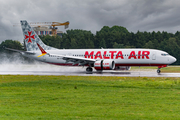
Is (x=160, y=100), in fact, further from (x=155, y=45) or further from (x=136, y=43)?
(x=136, y=43)

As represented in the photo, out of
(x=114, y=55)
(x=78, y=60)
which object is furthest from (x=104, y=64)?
(x=78, y=60)

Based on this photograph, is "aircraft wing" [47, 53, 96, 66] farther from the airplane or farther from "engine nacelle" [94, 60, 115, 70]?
"engine nacelle" [94, 60, 115, 70]

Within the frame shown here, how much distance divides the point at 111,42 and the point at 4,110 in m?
96.6

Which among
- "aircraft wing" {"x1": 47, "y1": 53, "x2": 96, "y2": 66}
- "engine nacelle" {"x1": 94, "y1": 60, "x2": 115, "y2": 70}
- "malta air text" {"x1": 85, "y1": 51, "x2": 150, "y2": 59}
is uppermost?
"malta air text" {"x1": 85, "y1": 51, "x2": 150, "y2": 59}

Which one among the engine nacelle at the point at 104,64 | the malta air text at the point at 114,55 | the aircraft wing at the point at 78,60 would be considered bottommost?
the engine nacelle at the point at 104,64

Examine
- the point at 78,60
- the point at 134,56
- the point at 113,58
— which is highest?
the point at 134,56

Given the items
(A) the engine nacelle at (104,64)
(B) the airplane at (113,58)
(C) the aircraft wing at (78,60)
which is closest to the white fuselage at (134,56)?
(B) the airplane at (113,58)

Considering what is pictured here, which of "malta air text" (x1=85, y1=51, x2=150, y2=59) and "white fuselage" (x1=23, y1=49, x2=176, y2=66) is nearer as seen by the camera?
"white fuselage" (x1=23, y1=49, x2=176, y2=66)

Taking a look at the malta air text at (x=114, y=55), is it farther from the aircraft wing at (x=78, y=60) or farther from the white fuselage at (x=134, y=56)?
the aircraft wing at (x=78, y=60)

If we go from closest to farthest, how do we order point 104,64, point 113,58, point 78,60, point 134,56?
point 104,64 < point 134,56 < point 113,58 < point 78,60

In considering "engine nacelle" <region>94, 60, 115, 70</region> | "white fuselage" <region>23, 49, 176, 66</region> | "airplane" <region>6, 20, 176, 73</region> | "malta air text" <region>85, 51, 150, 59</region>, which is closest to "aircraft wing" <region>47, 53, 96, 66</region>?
"airplane" <region>6, 20, 176, 73</region>

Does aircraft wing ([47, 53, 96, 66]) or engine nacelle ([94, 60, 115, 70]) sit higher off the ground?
aircraft wing ([47, 53, 96, 66])

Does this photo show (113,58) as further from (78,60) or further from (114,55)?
(78,60)

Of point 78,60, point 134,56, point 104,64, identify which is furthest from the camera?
point 78,60
